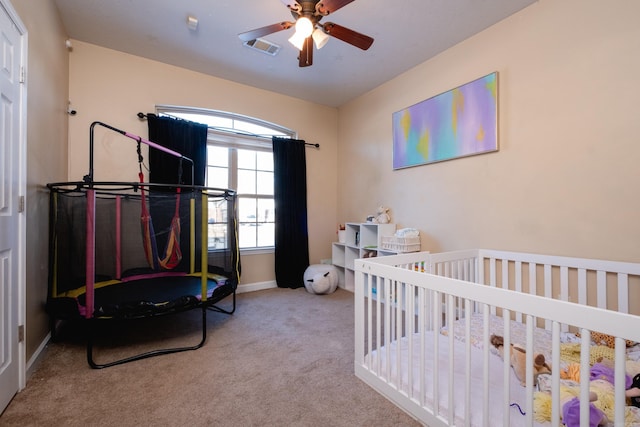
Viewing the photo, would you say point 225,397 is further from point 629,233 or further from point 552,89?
point 552,89

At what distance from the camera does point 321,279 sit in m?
3.36

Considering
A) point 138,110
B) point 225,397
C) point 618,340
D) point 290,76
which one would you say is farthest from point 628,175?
point 138,110

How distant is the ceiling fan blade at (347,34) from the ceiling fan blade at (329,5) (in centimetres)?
11

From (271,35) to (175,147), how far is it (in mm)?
1547

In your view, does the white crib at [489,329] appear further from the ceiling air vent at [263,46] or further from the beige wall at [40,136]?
the ceiling air vent at [263,46]

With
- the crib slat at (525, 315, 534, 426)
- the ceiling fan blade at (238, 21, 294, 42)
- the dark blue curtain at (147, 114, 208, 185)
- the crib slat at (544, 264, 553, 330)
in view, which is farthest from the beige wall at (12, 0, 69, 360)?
the crib slat at (544, 264, 553, 330)

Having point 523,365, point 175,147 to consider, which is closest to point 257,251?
point 175,147

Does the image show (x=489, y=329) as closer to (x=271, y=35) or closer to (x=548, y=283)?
(x=548, y=283)

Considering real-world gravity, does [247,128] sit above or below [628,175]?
above

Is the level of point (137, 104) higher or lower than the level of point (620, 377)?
higher

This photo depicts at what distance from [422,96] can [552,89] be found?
115 centimetres

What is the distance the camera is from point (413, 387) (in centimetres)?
139

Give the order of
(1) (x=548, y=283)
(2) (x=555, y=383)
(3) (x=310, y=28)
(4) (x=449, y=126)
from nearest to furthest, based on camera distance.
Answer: (2) (x=555, y=383)
(3) (x=310, y=28)
(1) (x=548, y=283)
(4) (x=449, y=126)

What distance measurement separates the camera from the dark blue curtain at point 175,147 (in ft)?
9.46
